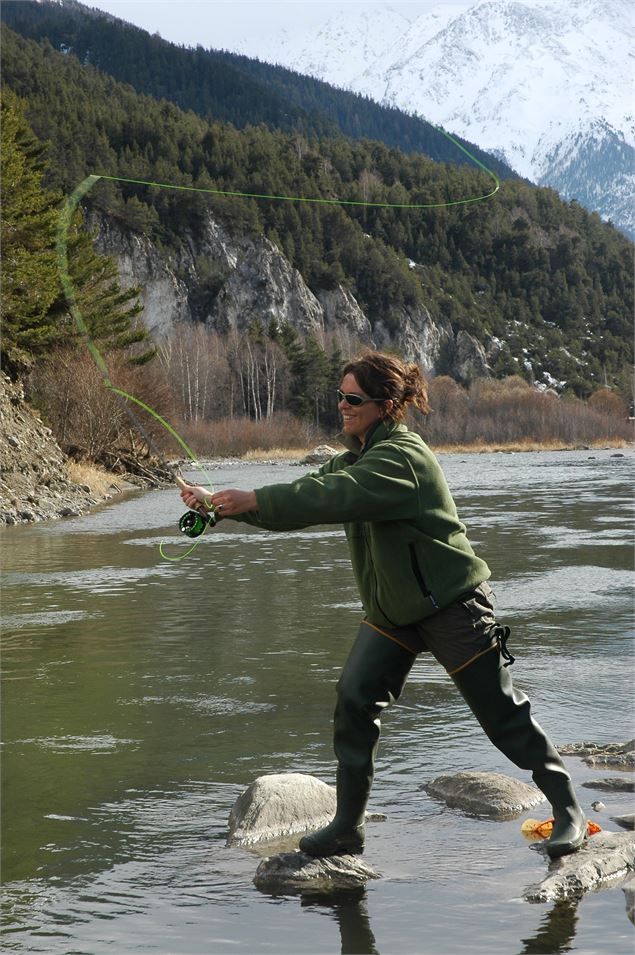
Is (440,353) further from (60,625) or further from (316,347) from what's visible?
(60,625)

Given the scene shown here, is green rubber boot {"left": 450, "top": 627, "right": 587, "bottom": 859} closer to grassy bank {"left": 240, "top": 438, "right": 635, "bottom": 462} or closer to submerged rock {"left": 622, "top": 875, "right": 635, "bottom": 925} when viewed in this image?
submerged rock {"left": 622, "top": 875, "right": 635, "bottom": 925}

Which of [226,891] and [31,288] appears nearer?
[226,891]

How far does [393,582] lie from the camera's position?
4.99m

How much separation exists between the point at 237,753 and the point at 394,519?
9.26 ft

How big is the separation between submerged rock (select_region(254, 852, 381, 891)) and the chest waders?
7cm

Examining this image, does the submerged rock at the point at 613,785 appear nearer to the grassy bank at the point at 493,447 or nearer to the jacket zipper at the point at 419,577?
the jacket zipper at the point at 419,577

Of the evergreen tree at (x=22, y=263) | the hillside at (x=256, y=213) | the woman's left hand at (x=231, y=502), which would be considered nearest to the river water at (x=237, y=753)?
the woman's left hand at (x=231, y=502)

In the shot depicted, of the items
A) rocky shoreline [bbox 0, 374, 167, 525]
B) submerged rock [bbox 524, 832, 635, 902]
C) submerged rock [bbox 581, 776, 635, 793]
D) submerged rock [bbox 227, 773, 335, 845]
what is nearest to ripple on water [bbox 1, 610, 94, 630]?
submerged rock [bbox 227, 773, 335, 845]

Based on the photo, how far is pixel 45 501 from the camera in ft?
97.2

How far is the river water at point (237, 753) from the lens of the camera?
467 centimetres

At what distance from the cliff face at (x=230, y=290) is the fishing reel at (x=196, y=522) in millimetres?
128889

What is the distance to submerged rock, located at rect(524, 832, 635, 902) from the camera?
16.1 ft

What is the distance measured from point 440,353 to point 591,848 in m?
173

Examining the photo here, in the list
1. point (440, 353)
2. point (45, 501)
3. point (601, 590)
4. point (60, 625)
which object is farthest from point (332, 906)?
point (440, 353)
